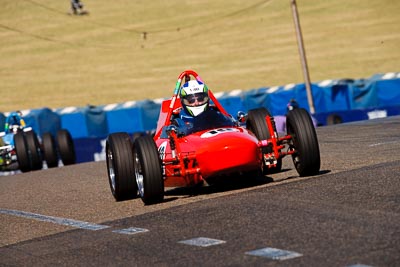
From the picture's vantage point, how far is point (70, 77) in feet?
193

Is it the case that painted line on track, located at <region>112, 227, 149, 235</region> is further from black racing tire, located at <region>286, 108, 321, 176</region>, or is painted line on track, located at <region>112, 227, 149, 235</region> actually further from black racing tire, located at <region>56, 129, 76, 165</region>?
black racing tire, located at <region>56, 129, 76, 165</region>

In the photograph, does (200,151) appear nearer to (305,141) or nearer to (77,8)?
(305,141)

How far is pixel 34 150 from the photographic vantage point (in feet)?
83.8

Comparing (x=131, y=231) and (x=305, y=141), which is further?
(x=305, y=141)

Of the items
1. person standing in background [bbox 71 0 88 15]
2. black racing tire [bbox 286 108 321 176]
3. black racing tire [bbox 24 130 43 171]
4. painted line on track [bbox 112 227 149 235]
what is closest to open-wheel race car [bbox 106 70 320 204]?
black racing tire [bbox 286 108 321 176]

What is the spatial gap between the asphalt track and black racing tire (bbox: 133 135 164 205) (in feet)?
0.50

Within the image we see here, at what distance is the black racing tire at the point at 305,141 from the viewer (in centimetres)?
1270

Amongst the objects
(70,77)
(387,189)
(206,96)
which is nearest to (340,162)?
(206,96)

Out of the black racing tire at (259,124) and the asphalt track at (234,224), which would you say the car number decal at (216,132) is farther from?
the black racing tire at (259,124)

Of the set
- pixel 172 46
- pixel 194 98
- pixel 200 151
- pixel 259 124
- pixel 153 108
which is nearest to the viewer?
pixel 200 151

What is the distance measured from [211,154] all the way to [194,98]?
1.68m

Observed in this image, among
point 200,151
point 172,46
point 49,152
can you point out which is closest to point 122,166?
point 200,151

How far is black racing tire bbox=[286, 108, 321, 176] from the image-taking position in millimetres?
12695

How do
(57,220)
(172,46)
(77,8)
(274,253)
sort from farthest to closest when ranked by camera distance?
(77,8) < (172,46) < (57,220) < (274,253)
